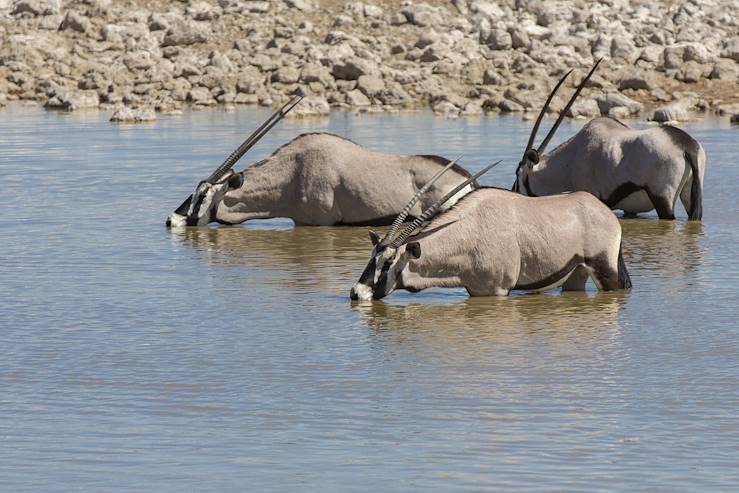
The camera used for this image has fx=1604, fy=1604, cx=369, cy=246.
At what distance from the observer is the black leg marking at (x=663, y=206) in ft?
46.1

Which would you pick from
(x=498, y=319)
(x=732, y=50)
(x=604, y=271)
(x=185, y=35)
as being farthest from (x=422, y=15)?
(x=498, y=319)

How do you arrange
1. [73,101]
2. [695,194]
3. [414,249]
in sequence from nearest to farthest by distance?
1. [414,249]
2. [695,194]
3. [73,101]

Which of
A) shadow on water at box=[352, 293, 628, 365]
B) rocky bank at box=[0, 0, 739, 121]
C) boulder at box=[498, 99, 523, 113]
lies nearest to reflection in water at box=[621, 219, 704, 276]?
shadow on water at box=[352, 293, 628, 365]

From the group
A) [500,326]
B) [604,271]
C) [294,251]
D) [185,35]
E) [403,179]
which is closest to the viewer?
[500,326]

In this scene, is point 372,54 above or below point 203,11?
below

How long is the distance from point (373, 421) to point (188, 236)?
670 cm

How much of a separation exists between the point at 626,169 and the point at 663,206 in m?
0.46

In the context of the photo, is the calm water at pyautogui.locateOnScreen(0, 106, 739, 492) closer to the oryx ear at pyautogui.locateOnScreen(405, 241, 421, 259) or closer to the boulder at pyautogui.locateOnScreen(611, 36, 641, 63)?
the oryx ear at pyautogui.locateOnScreen(405, 241, 421, 259)

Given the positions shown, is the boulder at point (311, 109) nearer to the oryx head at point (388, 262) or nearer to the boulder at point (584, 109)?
the boulder at point (584, 109)

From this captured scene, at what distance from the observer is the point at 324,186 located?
13.9m

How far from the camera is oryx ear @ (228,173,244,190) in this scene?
45.9 feet

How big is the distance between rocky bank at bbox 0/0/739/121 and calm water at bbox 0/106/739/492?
1513cm

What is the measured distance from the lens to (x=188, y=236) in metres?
13.5

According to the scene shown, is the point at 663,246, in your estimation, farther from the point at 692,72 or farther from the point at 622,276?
the point at 692,72
